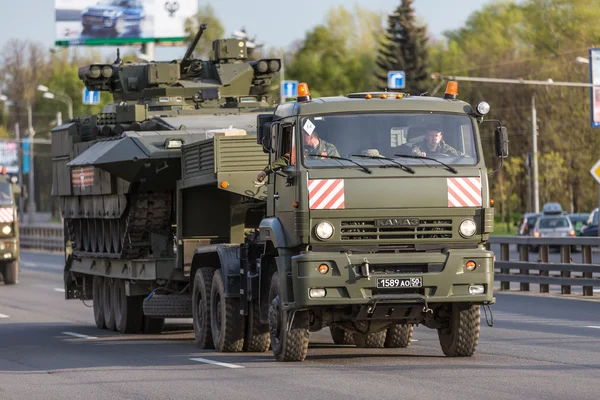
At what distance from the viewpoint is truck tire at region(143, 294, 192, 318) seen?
18.8m

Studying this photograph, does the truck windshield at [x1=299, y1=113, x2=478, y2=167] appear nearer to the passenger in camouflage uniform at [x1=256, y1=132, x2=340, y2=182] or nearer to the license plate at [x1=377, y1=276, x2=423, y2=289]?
the passenger in camouflage uniform at [x1=256, y1=132, x2=340, y2=182]

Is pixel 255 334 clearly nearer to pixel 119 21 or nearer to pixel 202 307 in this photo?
pixel 202 307

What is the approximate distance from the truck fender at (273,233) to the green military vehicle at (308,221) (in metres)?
0.03

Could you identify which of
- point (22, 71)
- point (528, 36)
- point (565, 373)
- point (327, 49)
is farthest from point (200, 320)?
point (22, 71)

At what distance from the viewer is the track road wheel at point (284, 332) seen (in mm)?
14430

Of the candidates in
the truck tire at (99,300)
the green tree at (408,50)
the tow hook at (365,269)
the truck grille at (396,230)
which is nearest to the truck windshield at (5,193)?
the truck tire at (99,300)

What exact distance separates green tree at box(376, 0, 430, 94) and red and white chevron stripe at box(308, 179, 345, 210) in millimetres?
76609

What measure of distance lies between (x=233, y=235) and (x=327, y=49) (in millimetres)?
91836

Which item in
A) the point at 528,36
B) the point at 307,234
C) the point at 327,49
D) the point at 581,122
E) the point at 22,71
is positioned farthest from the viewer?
the point at 22,71

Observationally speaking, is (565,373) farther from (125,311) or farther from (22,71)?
(22,71)

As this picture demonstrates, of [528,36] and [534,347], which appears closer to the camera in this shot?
[534,347]

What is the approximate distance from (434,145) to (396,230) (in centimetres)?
96

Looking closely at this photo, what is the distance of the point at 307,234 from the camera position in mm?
13906

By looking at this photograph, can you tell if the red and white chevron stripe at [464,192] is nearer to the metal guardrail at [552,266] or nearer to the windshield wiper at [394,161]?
the windshield wiper at [394,161]
